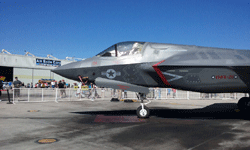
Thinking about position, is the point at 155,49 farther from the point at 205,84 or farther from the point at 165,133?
the point at 165,133

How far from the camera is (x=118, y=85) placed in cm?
836

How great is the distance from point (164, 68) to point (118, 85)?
81.6 inches

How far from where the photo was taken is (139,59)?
846 centimetres

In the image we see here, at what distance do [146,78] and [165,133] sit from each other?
301 centimetres

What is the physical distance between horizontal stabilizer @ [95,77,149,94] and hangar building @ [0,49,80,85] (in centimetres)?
4926

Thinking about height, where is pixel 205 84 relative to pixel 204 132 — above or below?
above

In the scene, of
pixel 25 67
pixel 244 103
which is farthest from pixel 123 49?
pixel 25 67

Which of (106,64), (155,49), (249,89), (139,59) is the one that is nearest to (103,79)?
(106,64)

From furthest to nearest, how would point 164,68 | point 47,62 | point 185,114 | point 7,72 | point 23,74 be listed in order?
point 47,62 → point 7,72 → point 23,74 → point 185,114 → point 164,68

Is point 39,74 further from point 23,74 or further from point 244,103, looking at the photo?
point 244,103

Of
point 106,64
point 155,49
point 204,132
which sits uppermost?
point 155,49

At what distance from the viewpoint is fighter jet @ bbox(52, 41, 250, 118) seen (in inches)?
309

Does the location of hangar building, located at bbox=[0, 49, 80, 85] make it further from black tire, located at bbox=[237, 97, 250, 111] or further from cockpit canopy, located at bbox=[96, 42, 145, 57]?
black tire, located at bbox=[237, 97, 250, 111]

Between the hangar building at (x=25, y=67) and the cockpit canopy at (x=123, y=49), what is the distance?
49.1m
